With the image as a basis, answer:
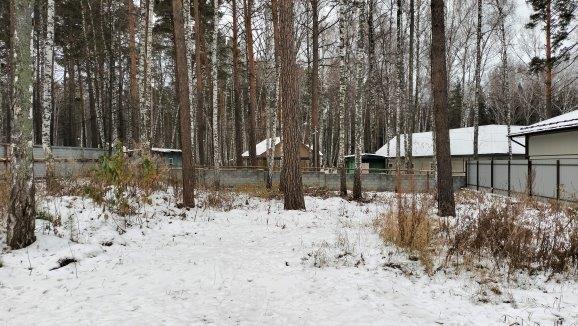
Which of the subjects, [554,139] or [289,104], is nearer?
[289,104]

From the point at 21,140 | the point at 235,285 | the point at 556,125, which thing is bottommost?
the point at 235,285

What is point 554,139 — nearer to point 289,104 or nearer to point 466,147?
point 289,104

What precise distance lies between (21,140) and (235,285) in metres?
3.59

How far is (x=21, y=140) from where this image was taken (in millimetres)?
5062

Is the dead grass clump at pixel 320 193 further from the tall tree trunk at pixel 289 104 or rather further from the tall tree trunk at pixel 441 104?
the tall tree trunk at pixel 441 104

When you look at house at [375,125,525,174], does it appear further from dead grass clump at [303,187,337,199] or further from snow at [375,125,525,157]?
dead grass clump at [303,187,337,199]

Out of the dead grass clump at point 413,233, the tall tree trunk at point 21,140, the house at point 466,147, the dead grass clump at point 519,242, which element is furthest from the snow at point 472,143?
the tall tree trunk at point 21,140

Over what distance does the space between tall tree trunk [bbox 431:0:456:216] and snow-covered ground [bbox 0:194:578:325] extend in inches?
117

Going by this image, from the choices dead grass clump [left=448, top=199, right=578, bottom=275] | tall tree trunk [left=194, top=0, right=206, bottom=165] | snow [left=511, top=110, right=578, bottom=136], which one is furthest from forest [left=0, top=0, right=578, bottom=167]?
dead grass clump [left=448, top=199, right=578, bottom=275]

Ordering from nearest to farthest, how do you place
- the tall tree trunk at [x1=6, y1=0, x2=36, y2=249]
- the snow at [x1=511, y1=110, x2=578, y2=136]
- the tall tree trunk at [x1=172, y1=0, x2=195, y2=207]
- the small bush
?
1. the tall tree trunk at [x1=6, y1=0, x2=36, y2=249]
2. the small bush
3. the tall tree trunk at [x1=172, y1=0, x2=195, y2=207]
4. the snow at [x1=511, y1=110, x2=578, y2=136]

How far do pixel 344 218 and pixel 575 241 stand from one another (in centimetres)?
466

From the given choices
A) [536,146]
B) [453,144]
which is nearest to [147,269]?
[536,146]

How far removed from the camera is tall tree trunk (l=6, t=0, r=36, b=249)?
493cm

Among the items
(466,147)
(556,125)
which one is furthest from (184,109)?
(466,147)
